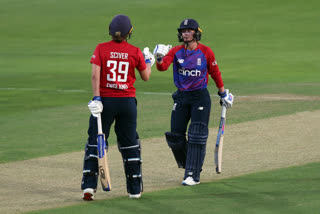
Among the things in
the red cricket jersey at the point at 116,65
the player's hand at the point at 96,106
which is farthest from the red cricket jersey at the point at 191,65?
the player's hand at the point at 96,106

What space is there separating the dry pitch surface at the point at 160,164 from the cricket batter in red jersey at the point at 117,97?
1.31 feet

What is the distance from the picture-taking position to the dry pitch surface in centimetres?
845

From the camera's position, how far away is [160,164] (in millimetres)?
10578

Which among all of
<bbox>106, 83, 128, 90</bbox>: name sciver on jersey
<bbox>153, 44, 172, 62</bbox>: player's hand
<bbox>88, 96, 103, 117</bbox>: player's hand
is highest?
<bbox>153, 44, 172, 62</bbox>: player's hand

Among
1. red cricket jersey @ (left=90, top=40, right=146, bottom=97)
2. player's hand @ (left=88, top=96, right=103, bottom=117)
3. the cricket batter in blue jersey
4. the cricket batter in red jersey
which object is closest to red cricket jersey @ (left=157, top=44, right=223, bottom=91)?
the cricket batter in blue jersey

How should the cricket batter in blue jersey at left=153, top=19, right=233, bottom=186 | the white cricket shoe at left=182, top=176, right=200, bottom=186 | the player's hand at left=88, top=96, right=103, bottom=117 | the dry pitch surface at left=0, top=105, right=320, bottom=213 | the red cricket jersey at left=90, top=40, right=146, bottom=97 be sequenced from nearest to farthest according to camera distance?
the player's hand at left=88, top=96, right=103, bottom=117
the red cricket jersey at left=90, top=40, right=146, bottom=97
the dry pitch surface at left=0, top=105, right=320, bottom=213
the white cricket shoe at left=182, top=176, right=200, bottom=186
the cricket batter in blue jersey at left=153, top=19, right=233, bottom=186

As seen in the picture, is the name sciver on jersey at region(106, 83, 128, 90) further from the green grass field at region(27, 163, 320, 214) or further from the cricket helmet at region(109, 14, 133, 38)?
the green grass field at region(27, 163, 320, 214)

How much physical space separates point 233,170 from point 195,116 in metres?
1.30

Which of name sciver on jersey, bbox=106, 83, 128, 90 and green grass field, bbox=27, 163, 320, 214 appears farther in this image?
name sciver on jersey, bbox=106, 83, 128, 90

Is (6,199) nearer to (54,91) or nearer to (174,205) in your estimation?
Result: (174,205)

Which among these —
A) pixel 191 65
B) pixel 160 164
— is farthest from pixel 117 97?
pixel 160 164

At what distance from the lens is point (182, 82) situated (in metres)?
9.20

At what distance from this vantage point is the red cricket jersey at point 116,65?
787cm

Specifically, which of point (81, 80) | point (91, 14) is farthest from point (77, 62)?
point (91, 14)
